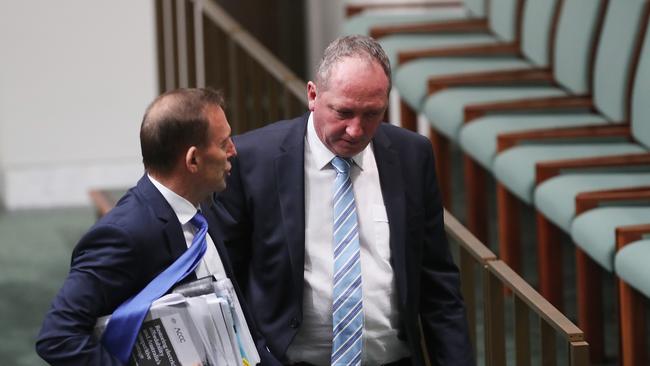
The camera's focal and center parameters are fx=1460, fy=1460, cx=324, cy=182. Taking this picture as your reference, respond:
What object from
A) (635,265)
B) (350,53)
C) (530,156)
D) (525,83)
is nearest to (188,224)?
(350,53)

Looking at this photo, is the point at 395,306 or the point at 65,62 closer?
the point at 395,306

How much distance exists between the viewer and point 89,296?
2426 mm

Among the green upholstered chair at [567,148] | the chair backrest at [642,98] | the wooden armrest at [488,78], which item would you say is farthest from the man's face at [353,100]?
the wooden armrest at [488,78]

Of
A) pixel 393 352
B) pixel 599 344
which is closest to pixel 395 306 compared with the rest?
pixel 393 352

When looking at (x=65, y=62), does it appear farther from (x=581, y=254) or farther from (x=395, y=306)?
(x=395, y=306)

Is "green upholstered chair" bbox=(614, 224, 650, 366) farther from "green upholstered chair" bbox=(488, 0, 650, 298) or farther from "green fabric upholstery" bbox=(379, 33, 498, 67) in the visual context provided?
"green fabric upholstery" bbox=(379, 33, 498, 67)

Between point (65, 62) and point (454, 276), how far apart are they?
4895 mm

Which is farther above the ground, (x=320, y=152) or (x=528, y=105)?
(x=320, y=152)

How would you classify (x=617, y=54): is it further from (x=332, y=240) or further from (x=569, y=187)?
(x=332, y=240)

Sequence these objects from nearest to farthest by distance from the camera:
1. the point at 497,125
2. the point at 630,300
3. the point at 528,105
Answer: the point at 630,300
the point at 497,125
the point at 528,105

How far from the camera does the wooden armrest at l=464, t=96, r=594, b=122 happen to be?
568 cm

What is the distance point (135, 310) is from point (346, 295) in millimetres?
555

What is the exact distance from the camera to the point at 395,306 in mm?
2924

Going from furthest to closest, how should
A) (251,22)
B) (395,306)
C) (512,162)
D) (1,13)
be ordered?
(251,22), (1,13), (512,162), (395,306)
